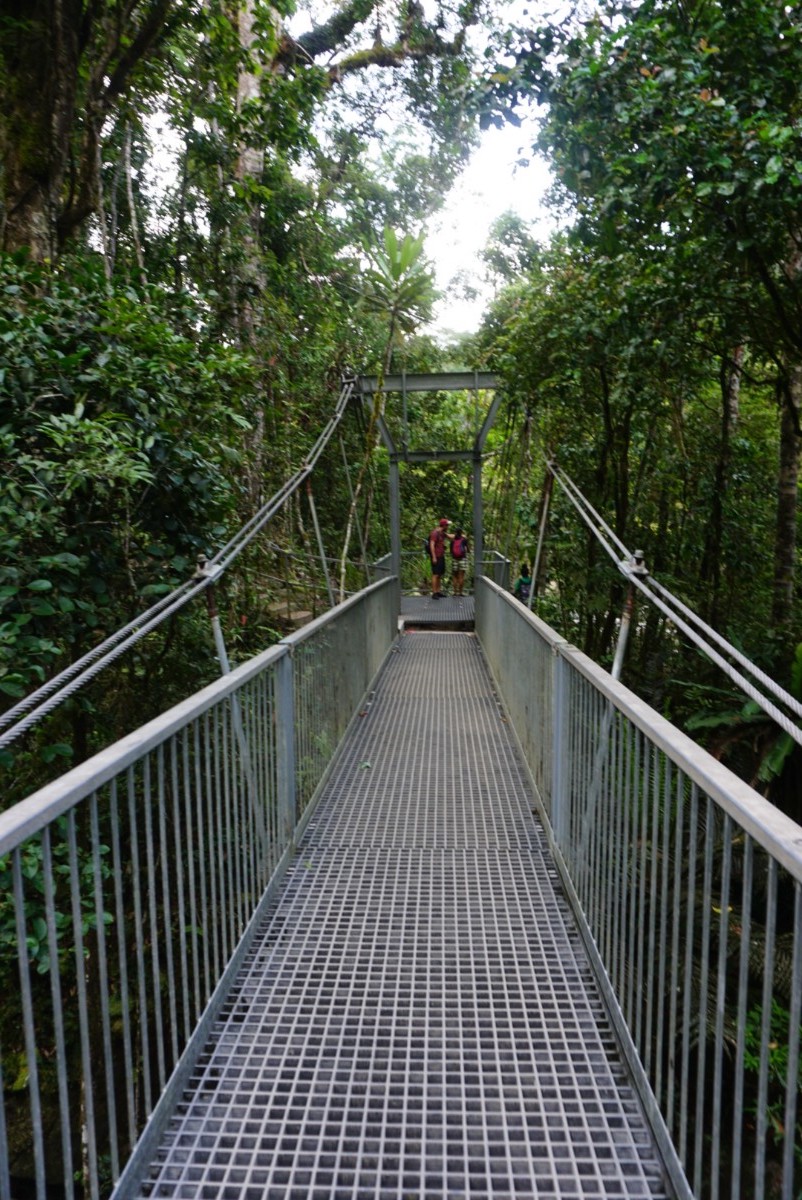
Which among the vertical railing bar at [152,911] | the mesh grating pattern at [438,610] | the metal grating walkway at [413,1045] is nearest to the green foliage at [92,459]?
the vertical railing bar at [152,911]

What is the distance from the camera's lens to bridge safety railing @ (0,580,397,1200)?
1469mm

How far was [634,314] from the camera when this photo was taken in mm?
5945

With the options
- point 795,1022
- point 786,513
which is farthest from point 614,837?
point 786,513

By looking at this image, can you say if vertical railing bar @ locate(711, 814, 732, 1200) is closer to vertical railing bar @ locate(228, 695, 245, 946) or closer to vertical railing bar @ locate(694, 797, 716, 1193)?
vertical railing bar @ locate(694, 797, 716, 1193)

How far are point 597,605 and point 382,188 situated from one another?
12.2 meters

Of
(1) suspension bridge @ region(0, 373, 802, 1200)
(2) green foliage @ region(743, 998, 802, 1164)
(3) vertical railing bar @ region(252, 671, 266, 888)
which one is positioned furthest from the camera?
(2) green foliage @ region(743, 998, 802, 1164)

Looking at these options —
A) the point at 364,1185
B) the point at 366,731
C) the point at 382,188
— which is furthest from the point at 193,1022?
the point at 382,188

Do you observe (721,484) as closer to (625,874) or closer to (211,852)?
(625,874)

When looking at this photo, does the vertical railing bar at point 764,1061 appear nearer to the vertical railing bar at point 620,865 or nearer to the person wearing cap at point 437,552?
the vertical railing bar at point 620,865

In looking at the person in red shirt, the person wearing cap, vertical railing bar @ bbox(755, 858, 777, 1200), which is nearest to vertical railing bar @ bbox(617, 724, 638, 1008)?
vertical railing bar @ bbox(755, 858, 777, 1200)

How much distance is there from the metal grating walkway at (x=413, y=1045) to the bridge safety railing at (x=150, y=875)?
0.17 m

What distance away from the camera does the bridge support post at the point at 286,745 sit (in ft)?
11.1

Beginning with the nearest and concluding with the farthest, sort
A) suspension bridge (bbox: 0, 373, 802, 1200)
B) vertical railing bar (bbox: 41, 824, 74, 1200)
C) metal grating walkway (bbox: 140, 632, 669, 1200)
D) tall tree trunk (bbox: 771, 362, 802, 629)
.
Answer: vertical railing bar (bbox: 41, 824, 74, 1200)
suspension bridge (bbox: 0, 373, 802, 1200)
metal grating walkway (bbox: 140, 632, 669, 1200)
tall tree trunk (bbox: 771, 362, 802, 629)

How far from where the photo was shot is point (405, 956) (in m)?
2.80
